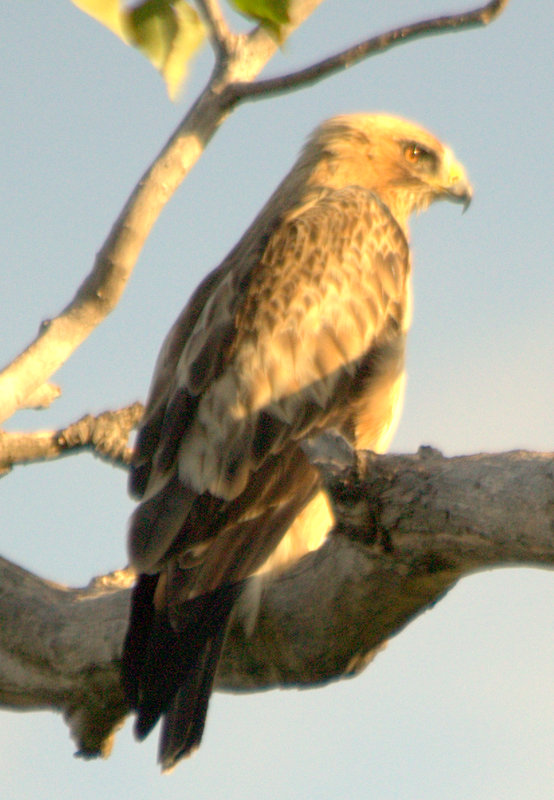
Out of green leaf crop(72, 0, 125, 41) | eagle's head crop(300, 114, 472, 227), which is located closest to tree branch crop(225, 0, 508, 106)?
green leaf crop(72, 0, 125, 41)

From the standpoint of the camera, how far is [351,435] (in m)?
5.50

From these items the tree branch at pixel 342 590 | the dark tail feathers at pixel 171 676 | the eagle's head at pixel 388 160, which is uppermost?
the eagle's head at pixel 388 160

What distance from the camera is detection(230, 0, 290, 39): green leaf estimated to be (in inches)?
100

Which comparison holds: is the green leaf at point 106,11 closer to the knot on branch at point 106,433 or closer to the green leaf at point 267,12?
the green leaf at point 267,12

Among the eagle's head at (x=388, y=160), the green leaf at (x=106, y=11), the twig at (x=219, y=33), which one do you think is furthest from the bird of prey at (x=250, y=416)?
the green leaf at (x=106, y=11)

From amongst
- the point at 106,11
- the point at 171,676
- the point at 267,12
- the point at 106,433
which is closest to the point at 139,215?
the point at 106,433

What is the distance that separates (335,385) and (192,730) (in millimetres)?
1765

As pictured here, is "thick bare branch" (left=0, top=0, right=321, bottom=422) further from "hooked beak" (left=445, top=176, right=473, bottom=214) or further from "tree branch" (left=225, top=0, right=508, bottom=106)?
"hooked beak" (left=445, top=176, right=473, bottom=214)

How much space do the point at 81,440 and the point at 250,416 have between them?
83 centimetres

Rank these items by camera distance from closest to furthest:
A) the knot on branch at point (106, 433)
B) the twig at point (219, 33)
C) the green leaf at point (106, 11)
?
the green leaf at point (106, 11), the twig at point (219, 33), the knot on branch at point (106, 433)

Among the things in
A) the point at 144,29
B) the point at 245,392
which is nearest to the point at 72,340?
the point at 245,392

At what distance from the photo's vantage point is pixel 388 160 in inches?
286

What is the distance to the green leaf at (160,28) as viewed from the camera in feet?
8.91

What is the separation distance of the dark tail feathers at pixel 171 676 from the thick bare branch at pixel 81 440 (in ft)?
3.96
